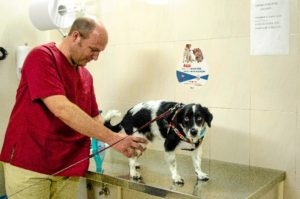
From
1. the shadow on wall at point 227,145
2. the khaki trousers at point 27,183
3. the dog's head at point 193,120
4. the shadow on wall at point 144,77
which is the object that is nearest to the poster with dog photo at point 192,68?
the shadow on wall at point 144,77

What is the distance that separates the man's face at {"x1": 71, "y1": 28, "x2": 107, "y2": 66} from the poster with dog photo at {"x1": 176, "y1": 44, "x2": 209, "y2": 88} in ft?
1.72

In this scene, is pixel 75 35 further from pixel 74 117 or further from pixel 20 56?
pixel 20 56

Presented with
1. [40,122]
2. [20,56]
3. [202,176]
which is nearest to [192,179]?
[202,176]

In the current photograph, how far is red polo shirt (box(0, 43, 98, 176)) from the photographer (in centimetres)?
137

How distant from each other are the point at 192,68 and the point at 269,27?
0.42 m

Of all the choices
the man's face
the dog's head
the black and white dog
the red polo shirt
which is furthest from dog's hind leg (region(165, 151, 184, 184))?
the man's face

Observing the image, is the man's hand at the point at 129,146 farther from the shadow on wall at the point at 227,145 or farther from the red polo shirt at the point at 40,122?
the shadow on wall at the point at 227,145

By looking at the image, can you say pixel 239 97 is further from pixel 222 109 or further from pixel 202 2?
pixel 202 2

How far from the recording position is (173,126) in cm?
148

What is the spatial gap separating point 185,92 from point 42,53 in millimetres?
776

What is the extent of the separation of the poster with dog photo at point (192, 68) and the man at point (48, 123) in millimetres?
489

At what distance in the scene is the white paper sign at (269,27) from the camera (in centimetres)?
155

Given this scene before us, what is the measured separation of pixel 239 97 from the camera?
5.58ft

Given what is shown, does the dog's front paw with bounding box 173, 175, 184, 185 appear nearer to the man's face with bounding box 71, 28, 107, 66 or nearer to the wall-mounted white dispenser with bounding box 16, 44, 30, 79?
the man's face with bounding box 71, 28, 107, 66
